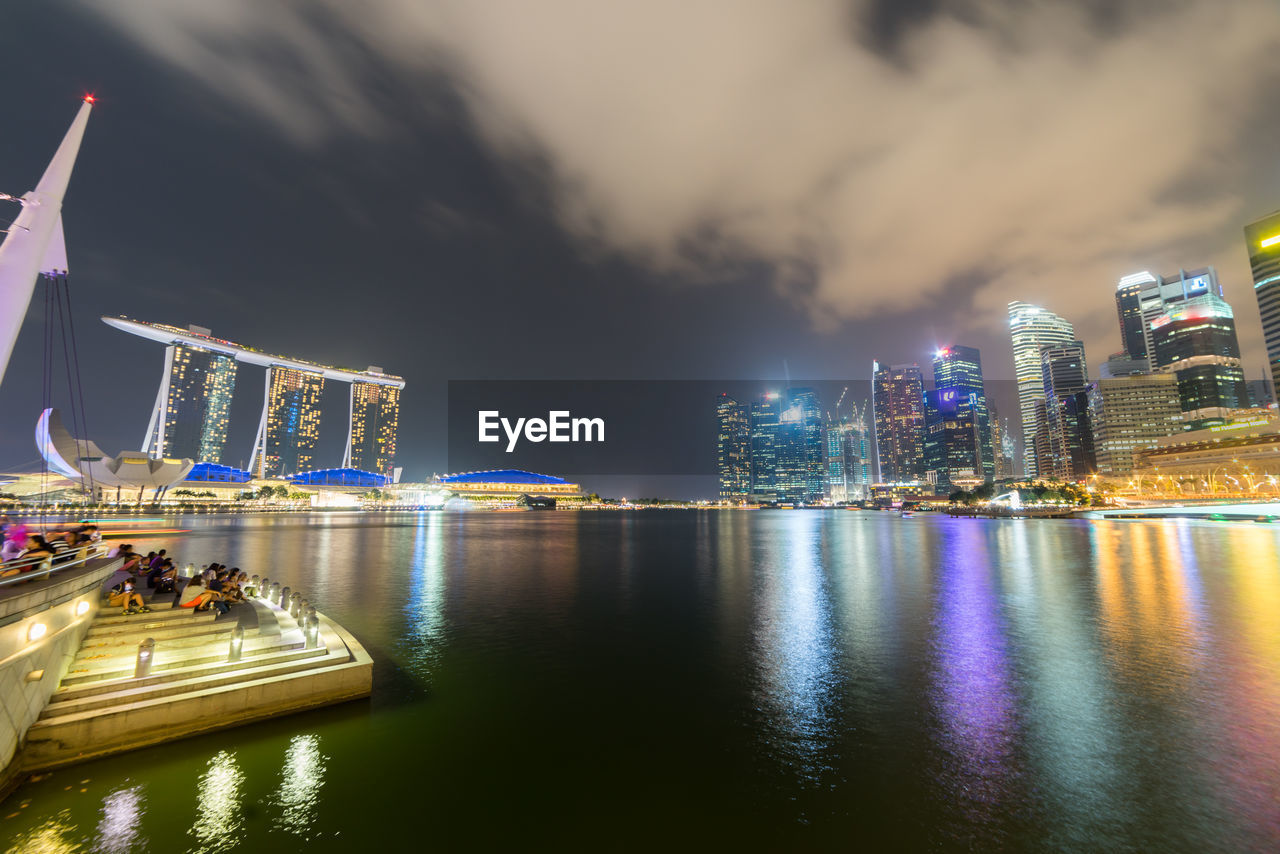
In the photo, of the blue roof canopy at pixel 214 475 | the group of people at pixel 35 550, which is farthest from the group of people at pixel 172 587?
the blue roof canopy at pixel 214 475

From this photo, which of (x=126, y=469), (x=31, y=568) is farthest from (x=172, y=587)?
(x=126, y=469)

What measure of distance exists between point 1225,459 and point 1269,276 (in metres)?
66.4

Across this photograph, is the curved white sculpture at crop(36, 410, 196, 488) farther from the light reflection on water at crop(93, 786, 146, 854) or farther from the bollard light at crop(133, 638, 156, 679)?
the light reflection on water at crop(93, 786, 146, 854)

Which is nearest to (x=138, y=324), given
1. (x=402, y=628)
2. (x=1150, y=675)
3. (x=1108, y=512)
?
(x=402, y=628)

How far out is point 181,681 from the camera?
11.3 m

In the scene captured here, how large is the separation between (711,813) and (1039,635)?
61.4ft

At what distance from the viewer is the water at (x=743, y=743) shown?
8.16 metres

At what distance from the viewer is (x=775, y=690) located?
14367mm

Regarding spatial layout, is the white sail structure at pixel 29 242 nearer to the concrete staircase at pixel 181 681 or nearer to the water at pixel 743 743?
the concrete staircase at pixel 181 681

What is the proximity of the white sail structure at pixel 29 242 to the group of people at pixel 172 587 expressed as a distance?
683cm

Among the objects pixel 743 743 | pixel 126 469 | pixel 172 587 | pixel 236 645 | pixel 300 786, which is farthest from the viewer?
pixel 126 469

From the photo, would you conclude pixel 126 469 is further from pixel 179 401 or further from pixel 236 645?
pixel 236 645

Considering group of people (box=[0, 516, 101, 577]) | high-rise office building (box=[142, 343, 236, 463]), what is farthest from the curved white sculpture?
group of people (box=[0, 516, 101, 577])

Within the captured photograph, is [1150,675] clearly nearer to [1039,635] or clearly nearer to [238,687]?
[1039,635]
